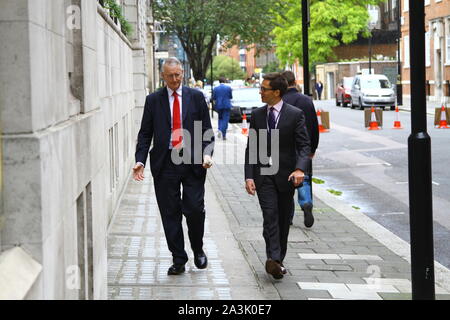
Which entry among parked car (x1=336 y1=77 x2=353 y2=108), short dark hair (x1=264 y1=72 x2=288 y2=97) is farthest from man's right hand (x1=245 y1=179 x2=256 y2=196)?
parked car (x1=336 y1=77 x2=353 y2=108)

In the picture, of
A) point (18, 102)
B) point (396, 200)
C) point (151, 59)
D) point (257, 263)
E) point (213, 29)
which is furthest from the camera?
point (213, 29)

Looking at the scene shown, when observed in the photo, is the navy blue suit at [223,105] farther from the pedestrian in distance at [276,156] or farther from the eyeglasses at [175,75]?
the eyeglasses at [175,75]

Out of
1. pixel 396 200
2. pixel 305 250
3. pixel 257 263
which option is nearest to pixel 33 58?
pixel 257 263

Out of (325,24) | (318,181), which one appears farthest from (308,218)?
(325,24)

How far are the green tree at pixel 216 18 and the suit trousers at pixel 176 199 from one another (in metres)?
45.2

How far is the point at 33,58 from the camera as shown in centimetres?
366

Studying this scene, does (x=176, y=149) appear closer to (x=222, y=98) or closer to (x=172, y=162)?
(x=172, y=162)

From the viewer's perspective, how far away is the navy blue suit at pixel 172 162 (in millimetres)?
7840

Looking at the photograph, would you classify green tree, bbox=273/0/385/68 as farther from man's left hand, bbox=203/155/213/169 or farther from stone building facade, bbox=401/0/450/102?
man's left hand, bbox=203/155/213/169

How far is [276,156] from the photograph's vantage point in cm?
795

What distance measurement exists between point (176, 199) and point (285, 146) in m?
1.06

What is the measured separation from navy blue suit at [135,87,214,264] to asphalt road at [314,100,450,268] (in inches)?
104

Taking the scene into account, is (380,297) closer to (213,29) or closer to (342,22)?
(213,29)
